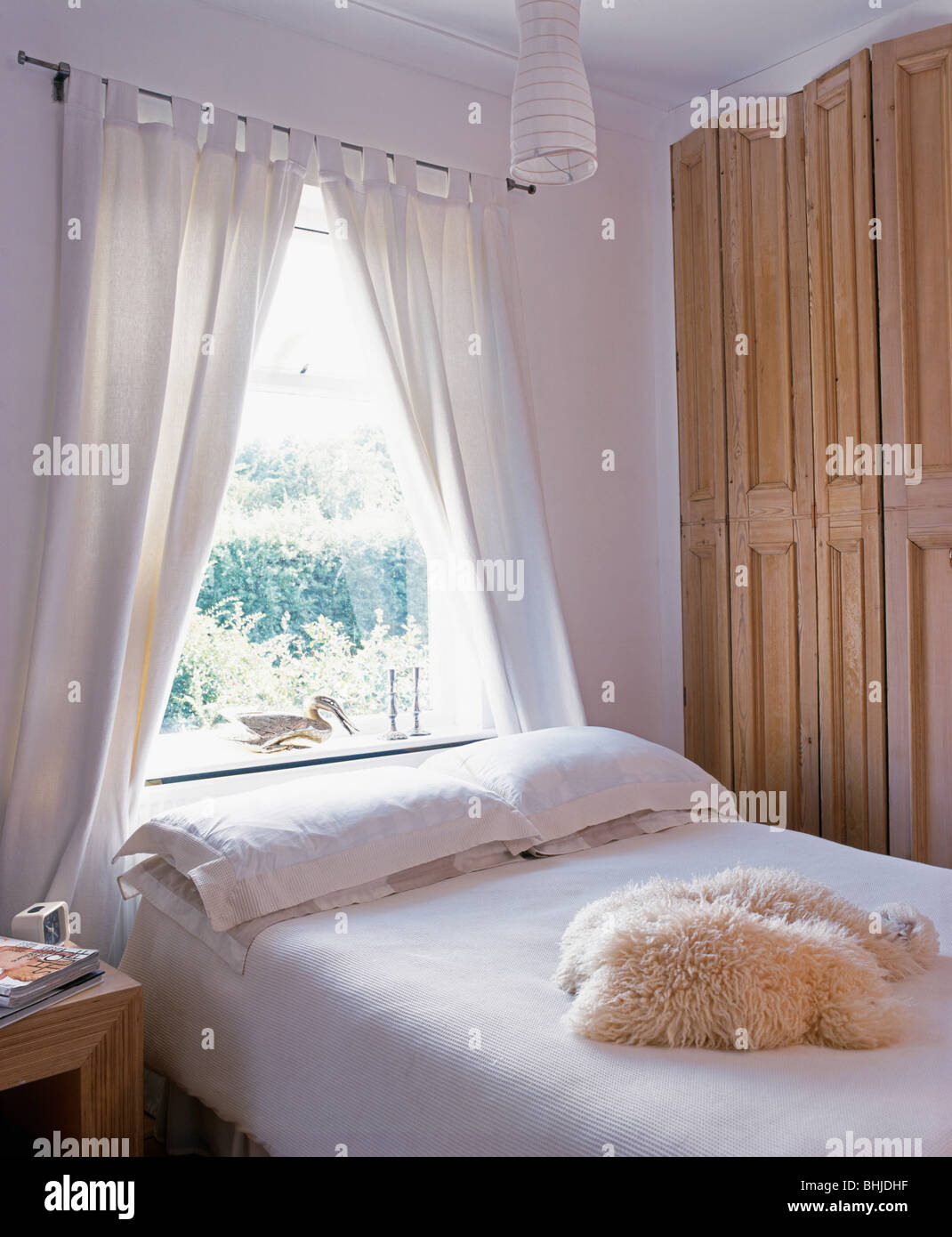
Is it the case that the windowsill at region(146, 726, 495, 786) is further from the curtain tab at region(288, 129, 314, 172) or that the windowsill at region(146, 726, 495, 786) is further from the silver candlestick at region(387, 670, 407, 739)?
the curtain tab at region(288, 129, 314, 172)

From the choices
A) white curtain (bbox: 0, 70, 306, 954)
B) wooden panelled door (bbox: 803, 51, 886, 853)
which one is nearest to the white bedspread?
white curtain (bbox: 0, 70, 306, 954)

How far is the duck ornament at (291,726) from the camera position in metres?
2.71

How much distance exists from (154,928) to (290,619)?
1.04 m

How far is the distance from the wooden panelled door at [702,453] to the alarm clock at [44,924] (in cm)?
213

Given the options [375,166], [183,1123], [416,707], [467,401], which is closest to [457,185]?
[375,166]

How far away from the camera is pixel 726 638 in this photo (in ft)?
10.9

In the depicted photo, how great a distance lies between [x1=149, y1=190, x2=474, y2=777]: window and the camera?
2.76 metres

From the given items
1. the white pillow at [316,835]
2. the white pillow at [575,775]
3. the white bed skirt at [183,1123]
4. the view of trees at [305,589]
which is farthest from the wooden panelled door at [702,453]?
the white bed skirt at [183,1123]

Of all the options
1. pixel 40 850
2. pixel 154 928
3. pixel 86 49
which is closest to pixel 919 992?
pixel 154 928

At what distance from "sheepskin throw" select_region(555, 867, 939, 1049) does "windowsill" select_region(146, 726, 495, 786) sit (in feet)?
3.94

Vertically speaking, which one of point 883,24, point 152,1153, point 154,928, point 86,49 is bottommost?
point 152,1153

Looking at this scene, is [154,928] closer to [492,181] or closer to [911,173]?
[492,181]

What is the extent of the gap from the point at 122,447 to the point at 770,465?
6.42 feet

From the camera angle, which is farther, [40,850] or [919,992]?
[40,850]
